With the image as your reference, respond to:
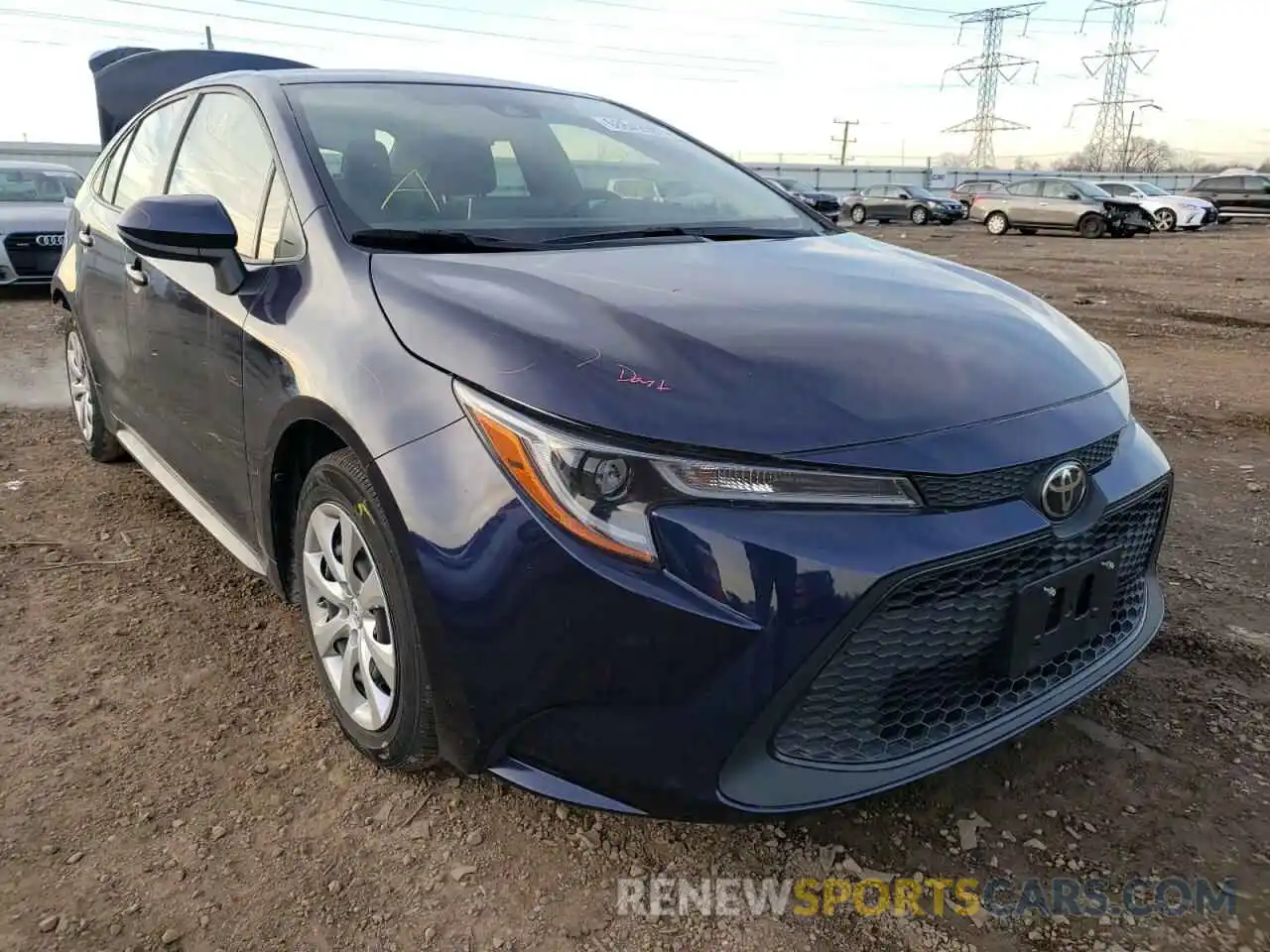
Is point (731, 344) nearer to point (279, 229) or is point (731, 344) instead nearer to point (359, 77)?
point (279, 229)

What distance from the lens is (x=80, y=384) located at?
4.25 m

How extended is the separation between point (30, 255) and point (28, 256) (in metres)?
0.02

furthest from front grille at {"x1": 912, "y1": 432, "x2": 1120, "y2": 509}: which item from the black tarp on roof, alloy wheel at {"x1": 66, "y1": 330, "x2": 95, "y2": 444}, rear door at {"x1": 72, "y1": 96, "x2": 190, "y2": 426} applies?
the black tarp on roof

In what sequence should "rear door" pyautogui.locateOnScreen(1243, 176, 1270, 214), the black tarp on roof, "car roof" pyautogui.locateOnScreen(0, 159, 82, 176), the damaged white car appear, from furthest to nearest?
"rear door" pyautogui.locateOnScreen(1243, 176, 1270, 214)
the damaged white car
"car roof" pyautogui.locateOnScreen(0, 159, 82, 176)
the black tarp on roof

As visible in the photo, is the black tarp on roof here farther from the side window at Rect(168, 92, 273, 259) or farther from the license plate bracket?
the license plate bracket

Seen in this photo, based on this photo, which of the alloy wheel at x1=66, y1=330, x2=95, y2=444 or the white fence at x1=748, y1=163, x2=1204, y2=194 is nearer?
the alloy wheel at x1=66, y1=330, x2=95, y2=444

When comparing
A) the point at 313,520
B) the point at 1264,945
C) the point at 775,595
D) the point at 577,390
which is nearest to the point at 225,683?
the point at 313,520

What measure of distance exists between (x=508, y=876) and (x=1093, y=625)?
1261 millimetres

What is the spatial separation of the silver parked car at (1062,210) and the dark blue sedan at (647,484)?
22.6 meters

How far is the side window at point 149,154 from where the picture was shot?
3.26 m

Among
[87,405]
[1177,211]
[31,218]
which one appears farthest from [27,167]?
[1177,211]

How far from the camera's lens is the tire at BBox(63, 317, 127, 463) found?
156 inches

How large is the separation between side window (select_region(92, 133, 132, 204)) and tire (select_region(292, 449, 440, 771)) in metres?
2.29

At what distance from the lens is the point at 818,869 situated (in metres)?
1.89
